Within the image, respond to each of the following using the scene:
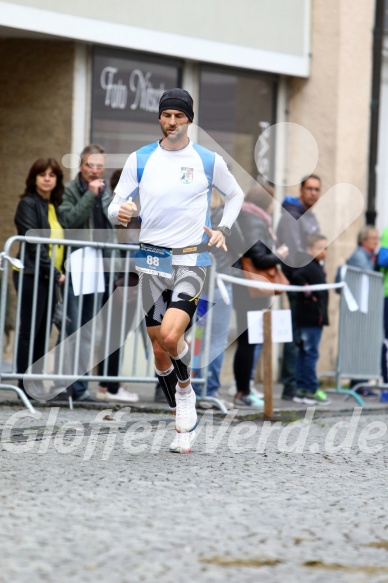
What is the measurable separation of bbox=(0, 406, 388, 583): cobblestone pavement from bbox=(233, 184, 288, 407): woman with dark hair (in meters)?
1.95

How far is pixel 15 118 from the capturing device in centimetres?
1286

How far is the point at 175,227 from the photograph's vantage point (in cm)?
762

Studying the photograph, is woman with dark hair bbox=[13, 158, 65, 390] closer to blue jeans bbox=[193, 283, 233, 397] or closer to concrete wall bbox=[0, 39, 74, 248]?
blue jeans bbox=[193, 283, 233, 397]

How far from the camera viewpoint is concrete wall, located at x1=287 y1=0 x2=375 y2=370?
14617 mm

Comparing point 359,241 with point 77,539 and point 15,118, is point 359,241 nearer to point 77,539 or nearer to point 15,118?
point 15,118

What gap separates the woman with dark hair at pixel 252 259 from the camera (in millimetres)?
10961

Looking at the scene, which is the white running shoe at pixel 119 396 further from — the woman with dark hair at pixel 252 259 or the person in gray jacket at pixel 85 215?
the woman with dark hair at pixel 252 259

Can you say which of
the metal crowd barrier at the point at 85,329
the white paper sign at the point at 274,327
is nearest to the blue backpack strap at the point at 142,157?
the metal crowd barrier at the point at 85,329

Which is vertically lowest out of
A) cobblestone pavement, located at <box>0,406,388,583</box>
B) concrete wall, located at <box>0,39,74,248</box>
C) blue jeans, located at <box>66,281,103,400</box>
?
cobblestone pavement, located at <box>0,406,388,583</box>

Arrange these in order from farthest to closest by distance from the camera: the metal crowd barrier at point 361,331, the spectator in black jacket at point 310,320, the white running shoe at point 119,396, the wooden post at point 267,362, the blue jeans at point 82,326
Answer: the metal crowd barrier at point 361,331 → the spectator in black jacket at point 310,320 → the white running shoe at point 119,396 → the blue jeans at point 82,326 → the wooden post at point 267,362

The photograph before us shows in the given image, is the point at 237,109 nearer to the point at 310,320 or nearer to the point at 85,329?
the point at 310,320

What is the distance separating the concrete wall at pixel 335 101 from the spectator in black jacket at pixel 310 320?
2.84 meters

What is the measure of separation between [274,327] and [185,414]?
2895 millimetres

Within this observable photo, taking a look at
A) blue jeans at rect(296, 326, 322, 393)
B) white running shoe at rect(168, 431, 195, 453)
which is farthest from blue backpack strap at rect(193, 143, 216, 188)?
blue jeans at rect(296, 326, 322, 393)
